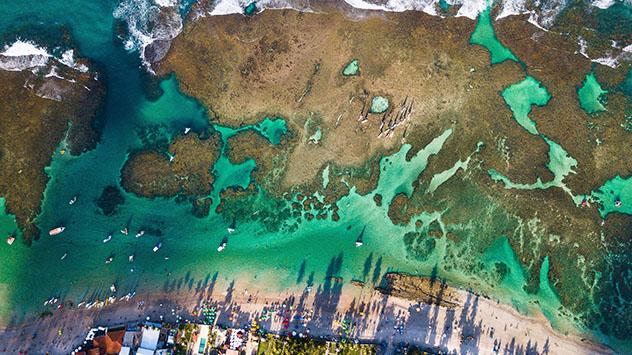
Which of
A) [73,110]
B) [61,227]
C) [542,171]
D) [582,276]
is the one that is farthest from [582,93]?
[61,227]

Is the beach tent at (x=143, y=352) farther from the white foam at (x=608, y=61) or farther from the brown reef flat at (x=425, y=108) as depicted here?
the white foam at (x=608, y=61)

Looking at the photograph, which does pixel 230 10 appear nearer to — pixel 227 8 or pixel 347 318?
pixel 227 8

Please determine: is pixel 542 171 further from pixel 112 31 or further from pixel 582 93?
pixel 112 31

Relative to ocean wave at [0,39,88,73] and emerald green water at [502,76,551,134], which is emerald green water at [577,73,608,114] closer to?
emerald green water at [502,76,551,134]

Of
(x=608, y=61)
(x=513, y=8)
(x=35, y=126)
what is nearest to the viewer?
(x=35, y=126)

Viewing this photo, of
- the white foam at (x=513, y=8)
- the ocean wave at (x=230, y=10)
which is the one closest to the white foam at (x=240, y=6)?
the ocean wave at (x=230, y=10)

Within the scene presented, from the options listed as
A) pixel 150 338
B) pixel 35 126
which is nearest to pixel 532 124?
pixel 150 338
